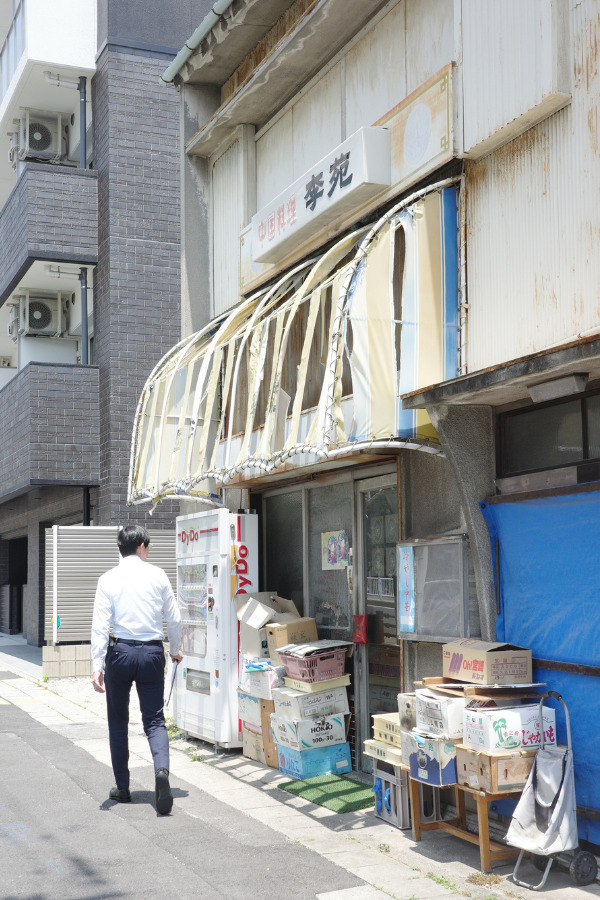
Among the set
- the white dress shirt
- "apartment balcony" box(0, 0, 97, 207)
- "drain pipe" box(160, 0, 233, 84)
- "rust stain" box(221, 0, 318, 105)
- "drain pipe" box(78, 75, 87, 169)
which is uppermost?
"apartment balcony" box(0, 0, 97, 207)

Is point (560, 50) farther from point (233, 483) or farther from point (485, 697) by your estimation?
point (233, 483)

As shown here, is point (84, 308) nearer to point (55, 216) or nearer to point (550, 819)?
point (55, 216)

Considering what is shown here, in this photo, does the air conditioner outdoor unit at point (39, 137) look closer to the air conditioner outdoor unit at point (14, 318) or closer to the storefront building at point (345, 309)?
the air conditioner outdoor unit at point (14, 318)

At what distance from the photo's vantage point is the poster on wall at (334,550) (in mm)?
8844

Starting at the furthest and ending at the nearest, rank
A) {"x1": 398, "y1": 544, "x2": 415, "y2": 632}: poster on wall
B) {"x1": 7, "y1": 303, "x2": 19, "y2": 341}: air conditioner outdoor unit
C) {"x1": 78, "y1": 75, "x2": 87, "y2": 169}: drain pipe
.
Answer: {"x1": 7, "y1": 303, "x2": 19, "y2": 341}: air conditioner outdoor unit < {"x1": 78, "y1": 75, "x2": 87, "y2": 169}: drain pipe < {"x1": 398, "y1": 544, "x2": 415, "y2": 632}: poster on wall

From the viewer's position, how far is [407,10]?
26.4 feet

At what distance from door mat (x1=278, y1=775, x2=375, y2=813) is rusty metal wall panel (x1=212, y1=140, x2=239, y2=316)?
5400 mm

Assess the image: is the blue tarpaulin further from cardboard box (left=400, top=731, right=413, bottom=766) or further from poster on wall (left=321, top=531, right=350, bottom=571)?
poster on wall (left=321, top=531, right=350, bottom=571)

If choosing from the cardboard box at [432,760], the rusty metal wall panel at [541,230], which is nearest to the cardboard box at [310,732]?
the cardboard box at [432,760]

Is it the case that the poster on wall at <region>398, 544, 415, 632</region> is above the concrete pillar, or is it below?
below

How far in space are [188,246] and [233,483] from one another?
325 cm

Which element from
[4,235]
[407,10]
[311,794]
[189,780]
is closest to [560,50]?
[407,10]

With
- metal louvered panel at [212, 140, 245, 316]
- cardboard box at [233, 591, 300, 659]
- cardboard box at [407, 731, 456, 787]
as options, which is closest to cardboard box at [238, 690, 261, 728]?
cardboard box at [233, 591, 300, 659]

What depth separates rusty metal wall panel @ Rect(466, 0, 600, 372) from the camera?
5922 millimetres
